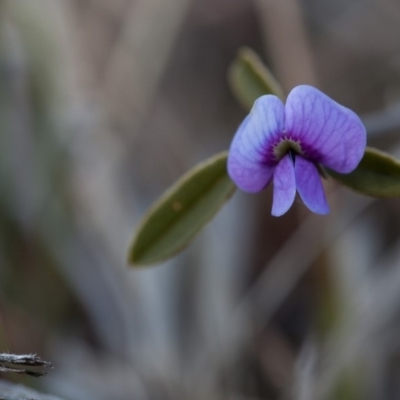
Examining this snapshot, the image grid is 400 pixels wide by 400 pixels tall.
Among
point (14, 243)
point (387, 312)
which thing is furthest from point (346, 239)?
point (14, 243)

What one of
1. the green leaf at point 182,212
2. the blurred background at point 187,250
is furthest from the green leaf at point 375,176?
the blurred background at point 187,250

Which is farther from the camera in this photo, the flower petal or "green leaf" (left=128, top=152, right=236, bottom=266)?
"green leaf" (left=128, top=152, right=236, bottom=266)

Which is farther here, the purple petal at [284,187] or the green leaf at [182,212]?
the green leaf at [182,212]

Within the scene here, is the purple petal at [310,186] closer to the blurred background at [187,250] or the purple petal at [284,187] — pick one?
the purple petal at [284,187]

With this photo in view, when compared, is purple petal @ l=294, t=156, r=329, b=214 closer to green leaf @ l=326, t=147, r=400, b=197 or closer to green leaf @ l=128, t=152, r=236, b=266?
green leaf @ l=326, t=147, r=400, b=197

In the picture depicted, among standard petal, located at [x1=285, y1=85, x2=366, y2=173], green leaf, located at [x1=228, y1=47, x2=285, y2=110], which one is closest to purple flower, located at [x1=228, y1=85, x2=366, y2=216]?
standard petal, located at [x1=285, y1=85, x2=366, y2=173]

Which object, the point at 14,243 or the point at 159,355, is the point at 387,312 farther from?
the point at 14,243
